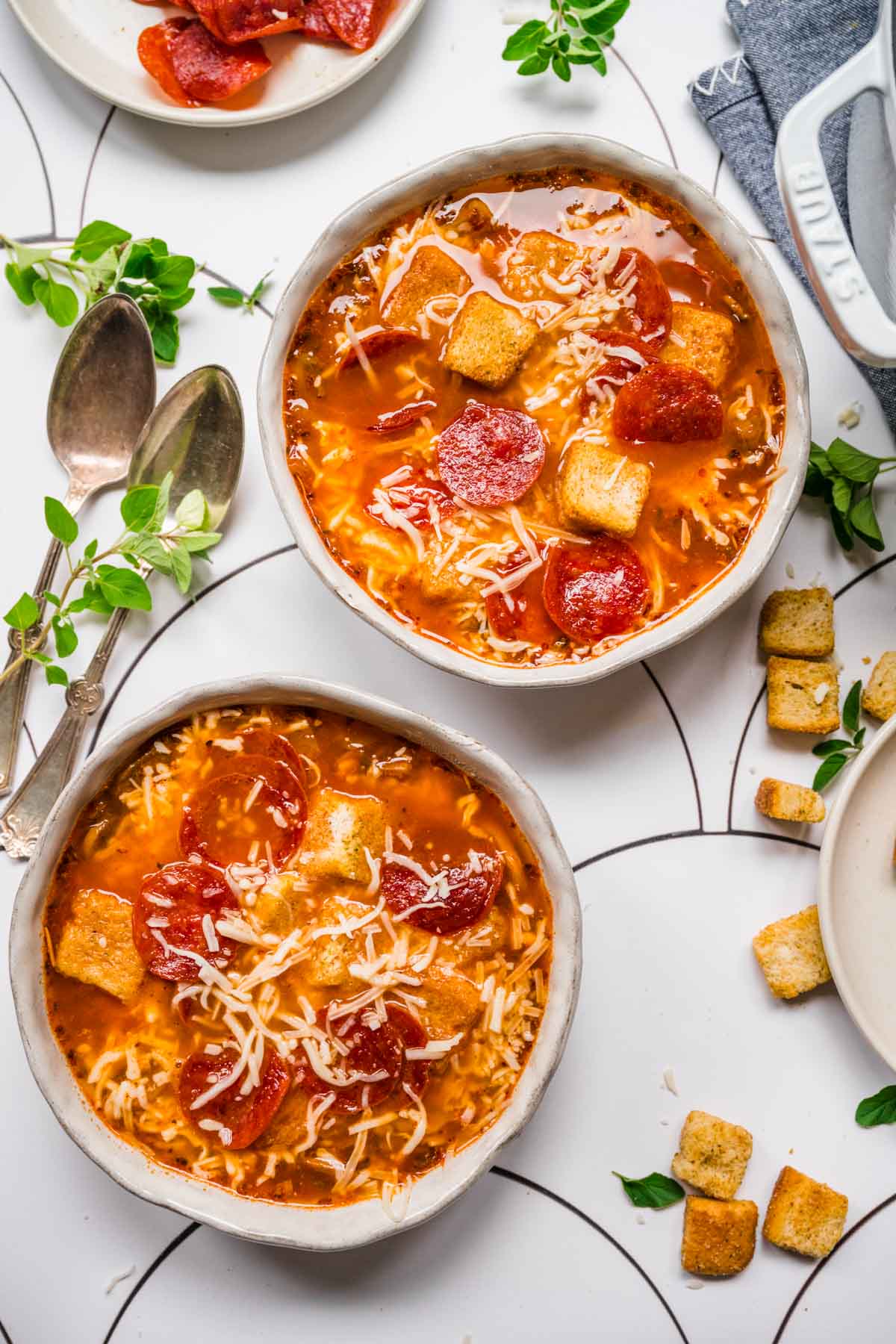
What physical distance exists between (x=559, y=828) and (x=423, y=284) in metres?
1.06

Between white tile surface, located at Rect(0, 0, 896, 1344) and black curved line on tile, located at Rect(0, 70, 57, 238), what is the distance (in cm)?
1

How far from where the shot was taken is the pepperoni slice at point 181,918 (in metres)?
2.09

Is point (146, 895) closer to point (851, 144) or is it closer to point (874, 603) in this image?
point (874, 603)

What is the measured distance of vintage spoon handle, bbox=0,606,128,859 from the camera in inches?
91.6

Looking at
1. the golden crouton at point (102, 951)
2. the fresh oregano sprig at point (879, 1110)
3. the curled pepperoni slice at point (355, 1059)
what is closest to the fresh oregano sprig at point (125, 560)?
the golden crouton at point (102, 951)

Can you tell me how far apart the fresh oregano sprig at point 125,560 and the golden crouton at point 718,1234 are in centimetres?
154

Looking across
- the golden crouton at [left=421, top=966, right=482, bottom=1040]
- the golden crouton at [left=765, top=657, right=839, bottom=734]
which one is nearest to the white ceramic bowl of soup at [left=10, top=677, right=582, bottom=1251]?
the golden crouton at [left=421, top=966, right=482, bottom=1040]

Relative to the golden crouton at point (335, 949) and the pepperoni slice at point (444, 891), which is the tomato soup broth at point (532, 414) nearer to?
the pepperoni slice at point (444, 891)

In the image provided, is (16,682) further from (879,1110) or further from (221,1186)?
(879,1110)

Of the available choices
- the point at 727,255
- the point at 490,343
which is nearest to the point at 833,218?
the point at 727,255

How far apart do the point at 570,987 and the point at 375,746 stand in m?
0.54

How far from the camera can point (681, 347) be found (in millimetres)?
2133

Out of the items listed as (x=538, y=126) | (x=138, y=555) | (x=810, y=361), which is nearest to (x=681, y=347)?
(x=810, y=361)

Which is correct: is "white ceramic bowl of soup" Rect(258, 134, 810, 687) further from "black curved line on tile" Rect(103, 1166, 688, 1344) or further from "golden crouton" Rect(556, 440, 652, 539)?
"black curved line on tile" Rect(103, 1166, 688, 1344)
